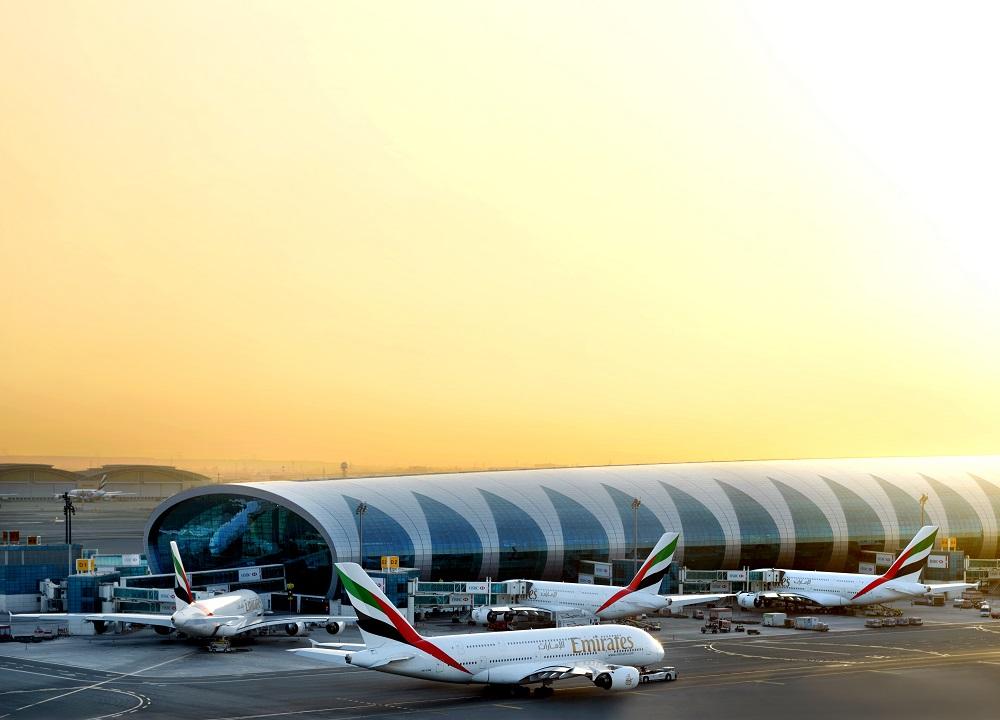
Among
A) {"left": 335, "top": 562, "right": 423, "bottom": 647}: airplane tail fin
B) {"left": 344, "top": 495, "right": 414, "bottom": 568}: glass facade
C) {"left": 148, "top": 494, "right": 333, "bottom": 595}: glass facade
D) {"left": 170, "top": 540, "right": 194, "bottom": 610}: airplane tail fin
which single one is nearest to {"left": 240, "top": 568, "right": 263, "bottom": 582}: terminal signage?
{"left": 148, "top": 494, "right": 333, "bottom": 595}: glass facade

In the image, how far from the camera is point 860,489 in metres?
148

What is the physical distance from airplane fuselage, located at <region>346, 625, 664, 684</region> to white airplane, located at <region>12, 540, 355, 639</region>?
67.8 ft

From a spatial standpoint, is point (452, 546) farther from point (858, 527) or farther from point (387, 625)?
point (387, 625)

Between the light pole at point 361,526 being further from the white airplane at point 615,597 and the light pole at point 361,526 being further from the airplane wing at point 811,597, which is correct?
the airplane wing at point 811,597

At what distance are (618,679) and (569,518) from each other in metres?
57.3

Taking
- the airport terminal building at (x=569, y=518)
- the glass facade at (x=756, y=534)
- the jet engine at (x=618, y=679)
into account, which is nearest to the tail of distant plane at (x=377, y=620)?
the jet engine at (x=618, y=679)

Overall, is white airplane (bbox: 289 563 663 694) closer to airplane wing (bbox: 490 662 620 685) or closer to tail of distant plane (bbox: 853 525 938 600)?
airplane wing (bbox: 490 662 620 685)

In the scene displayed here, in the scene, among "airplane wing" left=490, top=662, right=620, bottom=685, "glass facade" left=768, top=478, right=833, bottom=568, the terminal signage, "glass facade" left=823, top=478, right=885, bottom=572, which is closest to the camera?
"airplane wing" left=490, top=662, right=620, bottom=685

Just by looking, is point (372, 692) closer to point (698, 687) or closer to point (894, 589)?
point (698, 687)

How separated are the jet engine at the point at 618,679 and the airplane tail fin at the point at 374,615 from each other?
10690 millimetres

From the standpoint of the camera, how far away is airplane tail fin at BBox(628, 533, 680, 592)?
325 ft

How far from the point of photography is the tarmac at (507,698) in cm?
6700

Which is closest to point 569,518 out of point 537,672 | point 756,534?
point 756,534

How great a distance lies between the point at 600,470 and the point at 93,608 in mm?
57488
